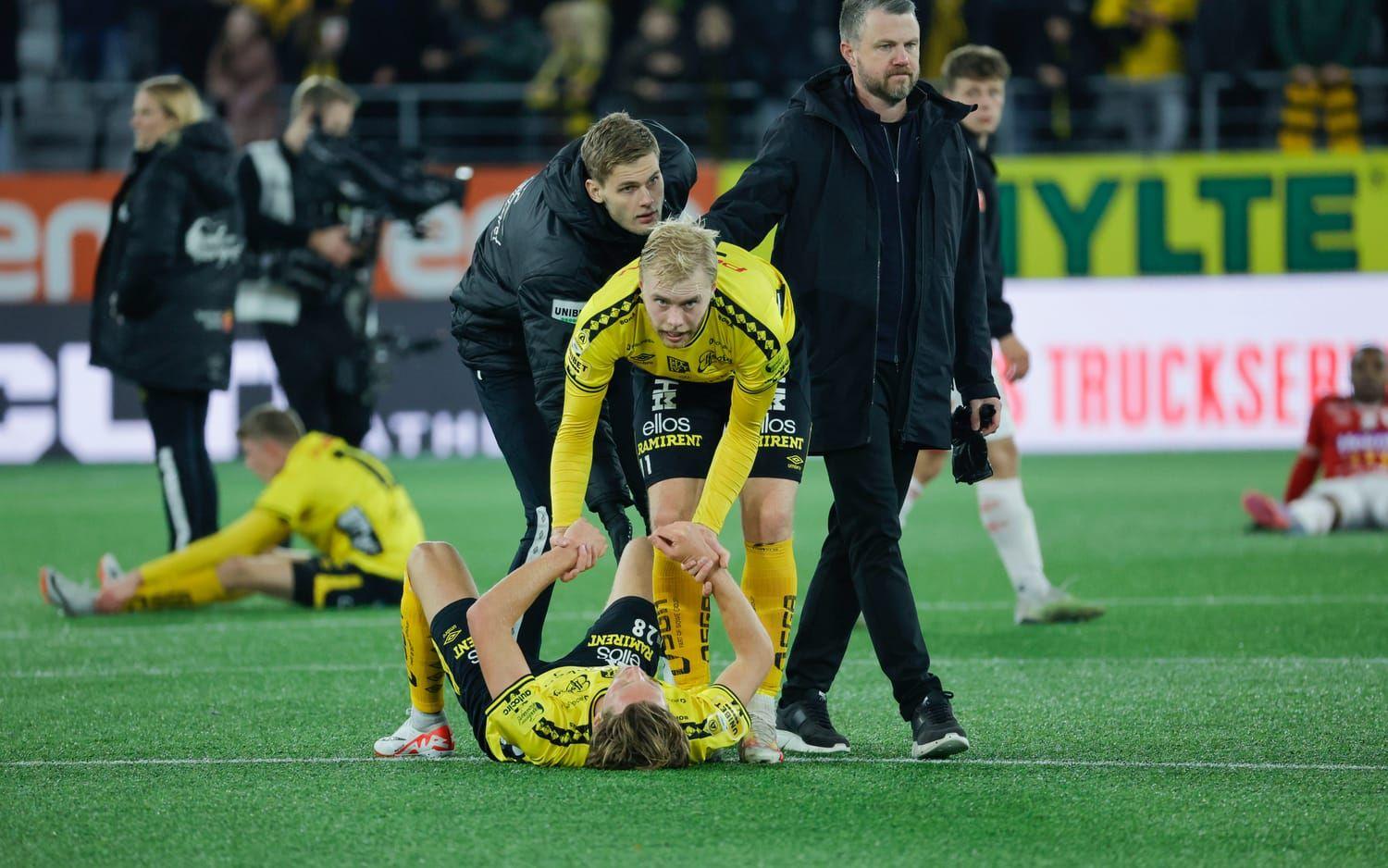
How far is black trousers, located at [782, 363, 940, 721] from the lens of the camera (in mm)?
5012

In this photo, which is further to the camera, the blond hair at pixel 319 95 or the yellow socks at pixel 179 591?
the blond hair at pixel 319 95

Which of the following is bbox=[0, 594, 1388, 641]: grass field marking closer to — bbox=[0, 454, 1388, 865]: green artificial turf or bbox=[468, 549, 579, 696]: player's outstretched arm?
bbox=[0, 454, 1388, 865]: green artificial turf

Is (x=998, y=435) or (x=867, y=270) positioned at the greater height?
(x=867, y=270)

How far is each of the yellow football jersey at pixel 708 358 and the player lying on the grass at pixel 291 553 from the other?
3.32m

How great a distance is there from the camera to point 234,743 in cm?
527

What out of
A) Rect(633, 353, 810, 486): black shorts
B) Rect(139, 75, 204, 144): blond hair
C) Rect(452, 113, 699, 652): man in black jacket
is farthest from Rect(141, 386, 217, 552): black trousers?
Rect(633, 353, 810, 486): black shorts

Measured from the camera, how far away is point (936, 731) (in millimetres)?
4867

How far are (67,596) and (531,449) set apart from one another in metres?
3.25

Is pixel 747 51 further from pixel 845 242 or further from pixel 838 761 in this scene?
pixel 838 761

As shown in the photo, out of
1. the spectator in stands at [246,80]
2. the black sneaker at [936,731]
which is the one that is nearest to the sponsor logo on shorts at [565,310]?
the black sneaker at [936,731]

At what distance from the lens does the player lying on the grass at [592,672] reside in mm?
4625

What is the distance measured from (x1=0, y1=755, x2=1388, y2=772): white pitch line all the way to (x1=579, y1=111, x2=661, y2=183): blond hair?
5.14 feet

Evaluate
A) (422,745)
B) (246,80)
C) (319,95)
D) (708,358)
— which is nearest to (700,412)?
(708,358)

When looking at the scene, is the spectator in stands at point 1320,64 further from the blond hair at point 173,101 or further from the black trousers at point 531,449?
the black trousers at point 531,449
